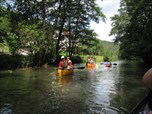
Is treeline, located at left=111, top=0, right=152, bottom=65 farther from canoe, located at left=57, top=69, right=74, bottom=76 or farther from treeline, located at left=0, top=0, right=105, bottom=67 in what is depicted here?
canoe, located at left=57, top=69, right=74, bottom=76

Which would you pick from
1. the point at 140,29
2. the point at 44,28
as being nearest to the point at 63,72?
the point at 44,28

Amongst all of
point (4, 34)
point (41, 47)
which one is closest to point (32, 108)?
point (4, 34)

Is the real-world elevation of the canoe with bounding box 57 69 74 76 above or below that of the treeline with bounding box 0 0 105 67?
below

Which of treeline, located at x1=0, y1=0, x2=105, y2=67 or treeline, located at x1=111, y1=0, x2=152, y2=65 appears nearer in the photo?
treeline, located at x1=0, y1=0, x2=105, y2=67

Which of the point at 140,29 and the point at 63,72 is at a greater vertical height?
the point at 140,29

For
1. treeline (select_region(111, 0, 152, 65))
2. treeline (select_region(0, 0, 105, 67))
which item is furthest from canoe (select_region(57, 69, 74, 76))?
treeline (select_region(111, 0, 152, 65))

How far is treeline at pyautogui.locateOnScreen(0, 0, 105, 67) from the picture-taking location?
1096 inches

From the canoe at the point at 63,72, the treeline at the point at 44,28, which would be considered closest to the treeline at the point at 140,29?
the treeline at the point at 44,28

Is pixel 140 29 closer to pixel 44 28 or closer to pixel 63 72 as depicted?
pixel 44 28

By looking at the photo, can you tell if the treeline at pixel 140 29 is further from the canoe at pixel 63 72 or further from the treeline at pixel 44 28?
the canoe at pixel 63 72

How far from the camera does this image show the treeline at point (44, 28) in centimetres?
2783

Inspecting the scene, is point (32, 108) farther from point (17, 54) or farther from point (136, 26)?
point (136, 26)

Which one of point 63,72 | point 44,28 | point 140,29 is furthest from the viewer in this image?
point 140,29

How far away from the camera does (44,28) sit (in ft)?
109
